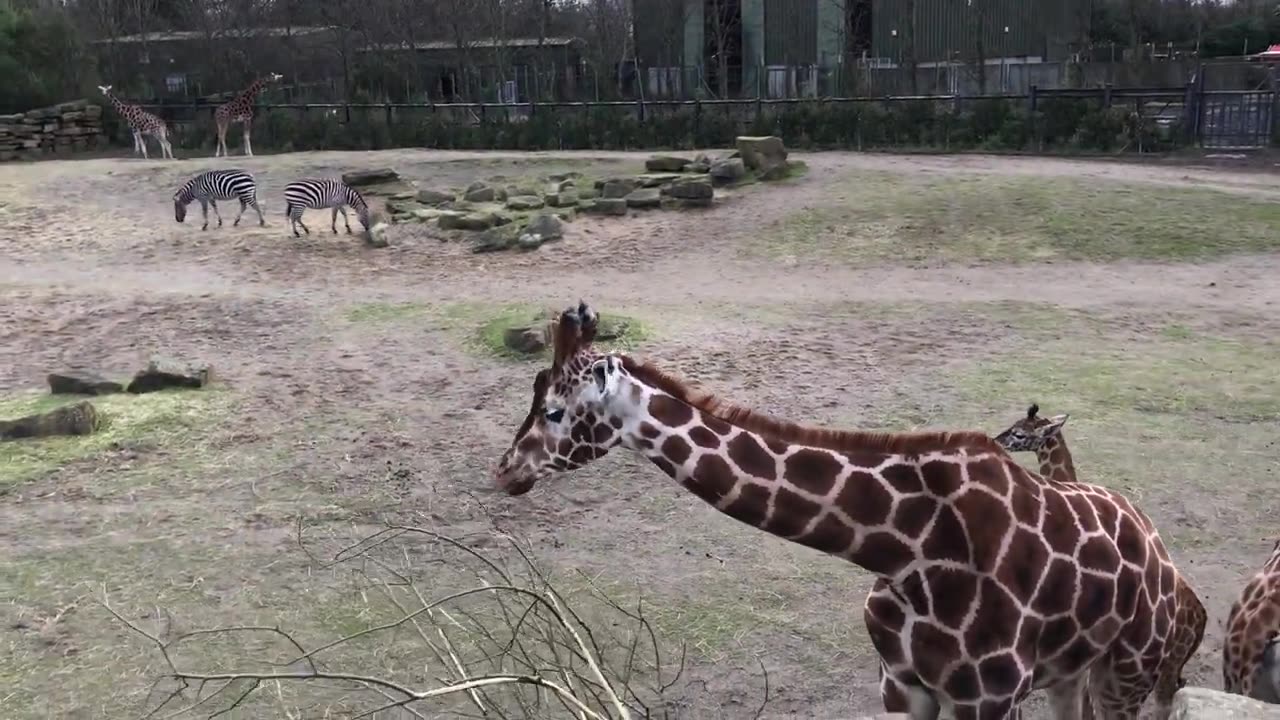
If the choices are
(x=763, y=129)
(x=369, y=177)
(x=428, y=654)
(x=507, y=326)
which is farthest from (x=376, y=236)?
(x=428, y=654)

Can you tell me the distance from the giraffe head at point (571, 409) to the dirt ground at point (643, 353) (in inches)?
63.1

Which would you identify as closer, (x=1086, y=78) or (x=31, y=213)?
(x=31, y=213)

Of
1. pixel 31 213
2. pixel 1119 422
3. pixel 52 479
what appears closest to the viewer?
pixel 52 479

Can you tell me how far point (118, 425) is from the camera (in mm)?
7750

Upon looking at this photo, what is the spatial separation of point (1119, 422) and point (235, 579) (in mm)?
5582

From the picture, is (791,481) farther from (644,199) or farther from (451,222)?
(644,199)

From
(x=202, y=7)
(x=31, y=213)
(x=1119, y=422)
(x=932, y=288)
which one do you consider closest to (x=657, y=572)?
(x=1119, y=422)

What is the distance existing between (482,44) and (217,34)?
6898 millimetres

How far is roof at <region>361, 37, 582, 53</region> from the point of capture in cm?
2875

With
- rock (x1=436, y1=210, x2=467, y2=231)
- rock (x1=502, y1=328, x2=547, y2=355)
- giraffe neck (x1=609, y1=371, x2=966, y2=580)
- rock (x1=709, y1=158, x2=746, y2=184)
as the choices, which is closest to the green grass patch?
rock (x1=502, y1=328, x2=547, y2=355)

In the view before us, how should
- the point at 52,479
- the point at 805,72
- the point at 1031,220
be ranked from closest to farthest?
the point at 52,479, the point at 1031,220, the point at 805,72

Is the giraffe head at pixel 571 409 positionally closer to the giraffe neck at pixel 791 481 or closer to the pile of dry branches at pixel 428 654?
the giraffe neck at pixel 791 481

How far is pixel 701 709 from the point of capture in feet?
14.6

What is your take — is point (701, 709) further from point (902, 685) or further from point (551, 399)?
point (551, 399)
